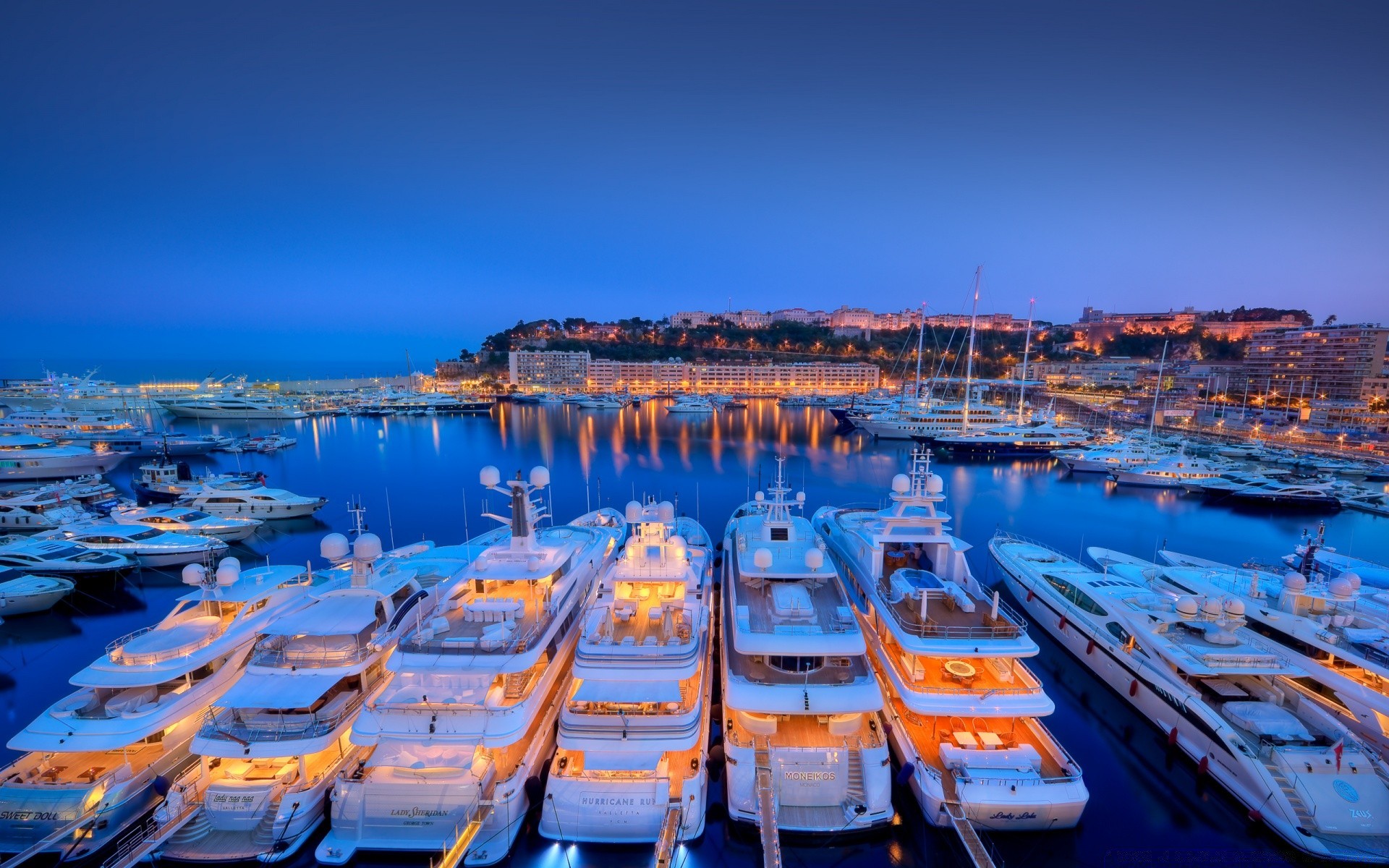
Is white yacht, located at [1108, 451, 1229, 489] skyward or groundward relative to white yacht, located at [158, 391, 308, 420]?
groundward

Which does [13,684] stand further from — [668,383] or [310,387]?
[310,387]

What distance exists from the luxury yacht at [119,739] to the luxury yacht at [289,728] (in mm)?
694

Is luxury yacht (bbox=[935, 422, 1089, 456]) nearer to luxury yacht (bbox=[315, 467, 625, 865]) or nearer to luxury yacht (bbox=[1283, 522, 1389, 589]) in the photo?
luxury yacht (bbox=[1283, 522, 1389, 589])

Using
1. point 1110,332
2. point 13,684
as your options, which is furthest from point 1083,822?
point 1110,332

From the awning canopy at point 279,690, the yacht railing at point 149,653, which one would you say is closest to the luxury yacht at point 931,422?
the awning canopy at point 279,690

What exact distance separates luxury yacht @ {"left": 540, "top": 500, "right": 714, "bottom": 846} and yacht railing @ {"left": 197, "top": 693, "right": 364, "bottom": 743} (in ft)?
12.3

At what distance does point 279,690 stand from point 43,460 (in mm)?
42426

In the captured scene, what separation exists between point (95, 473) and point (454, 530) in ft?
90.2

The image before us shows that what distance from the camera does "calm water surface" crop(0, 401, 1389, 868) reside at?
8.77 meters

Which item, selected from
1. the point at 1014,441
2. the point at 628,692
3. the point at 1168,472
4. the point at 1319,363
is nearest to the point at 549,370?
the point at 1014,441

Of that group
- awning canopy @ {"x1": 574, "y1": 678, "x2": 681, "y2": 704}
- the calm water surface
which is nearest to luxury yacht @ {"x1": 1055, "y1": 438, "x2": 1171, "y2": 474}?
the calm water surface

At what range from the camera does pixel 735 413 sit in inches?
3113

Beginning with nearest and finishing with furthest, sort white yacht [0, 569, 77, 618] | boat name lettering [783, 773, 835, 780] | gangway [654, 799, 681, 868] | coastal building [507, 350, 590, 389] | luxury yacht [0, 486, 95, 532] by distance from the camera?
gangway [654, 799, 681, 868], boat name lettering [783, 773, 835, 780], white yacht [0, 569, 77, 618], luxury yacht [0, 486, 95, 532], coastal building [507, 350, 590, 389]

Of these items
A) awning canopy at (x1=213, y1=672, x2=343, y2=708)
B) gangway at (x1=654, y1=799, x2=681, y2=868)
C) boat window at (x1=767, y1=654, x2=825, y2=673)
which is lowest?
gangway at (x1=654, y1=799, x2=681, y2=868)
